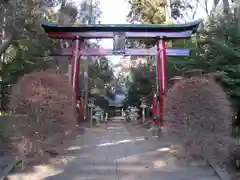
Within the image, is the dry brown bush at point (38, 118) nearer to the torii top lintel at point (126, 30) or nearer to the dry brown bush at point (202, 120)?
the dry brown bush at point (202, 120)

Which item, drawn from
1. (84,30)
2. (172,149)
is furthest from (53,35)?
(172,149)

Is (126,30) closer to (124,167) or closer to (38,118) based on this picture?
(124,167)

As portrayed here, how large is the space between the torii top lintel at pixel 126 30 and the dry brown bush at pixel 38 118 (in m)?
7.55

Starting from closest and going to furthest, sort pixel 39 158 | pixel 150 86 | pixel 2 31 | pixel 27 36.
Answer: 1. pixel 39 158
2. pixel 2 31
3. pixel 27 36
4. pixel 150 86

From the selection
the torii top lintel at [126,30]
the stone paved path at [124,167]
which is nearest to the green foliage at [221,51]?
the torii top lintel at [126,30]

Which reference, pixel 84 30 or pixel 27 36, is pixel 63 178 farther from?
pixel 27 36

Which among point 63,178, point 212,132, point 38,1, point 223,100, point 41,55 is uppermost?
point 38,1

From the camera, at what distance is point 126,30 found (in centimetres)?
1475

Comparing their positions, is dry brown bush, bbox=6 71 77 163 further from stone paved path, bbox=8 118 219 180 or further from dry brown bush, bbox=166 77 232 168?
→ dry brown bush, bbox=166 77 232 168

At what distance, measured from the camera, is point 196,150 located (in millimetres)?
7480

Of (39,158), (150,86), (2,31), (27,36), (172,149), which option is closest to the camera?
(39,158)

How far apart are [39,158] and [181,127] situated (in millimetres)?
2983

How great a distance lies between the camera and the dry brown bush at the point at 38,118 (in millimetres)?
6793

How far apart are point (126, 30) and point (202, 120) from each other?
26.7ft
